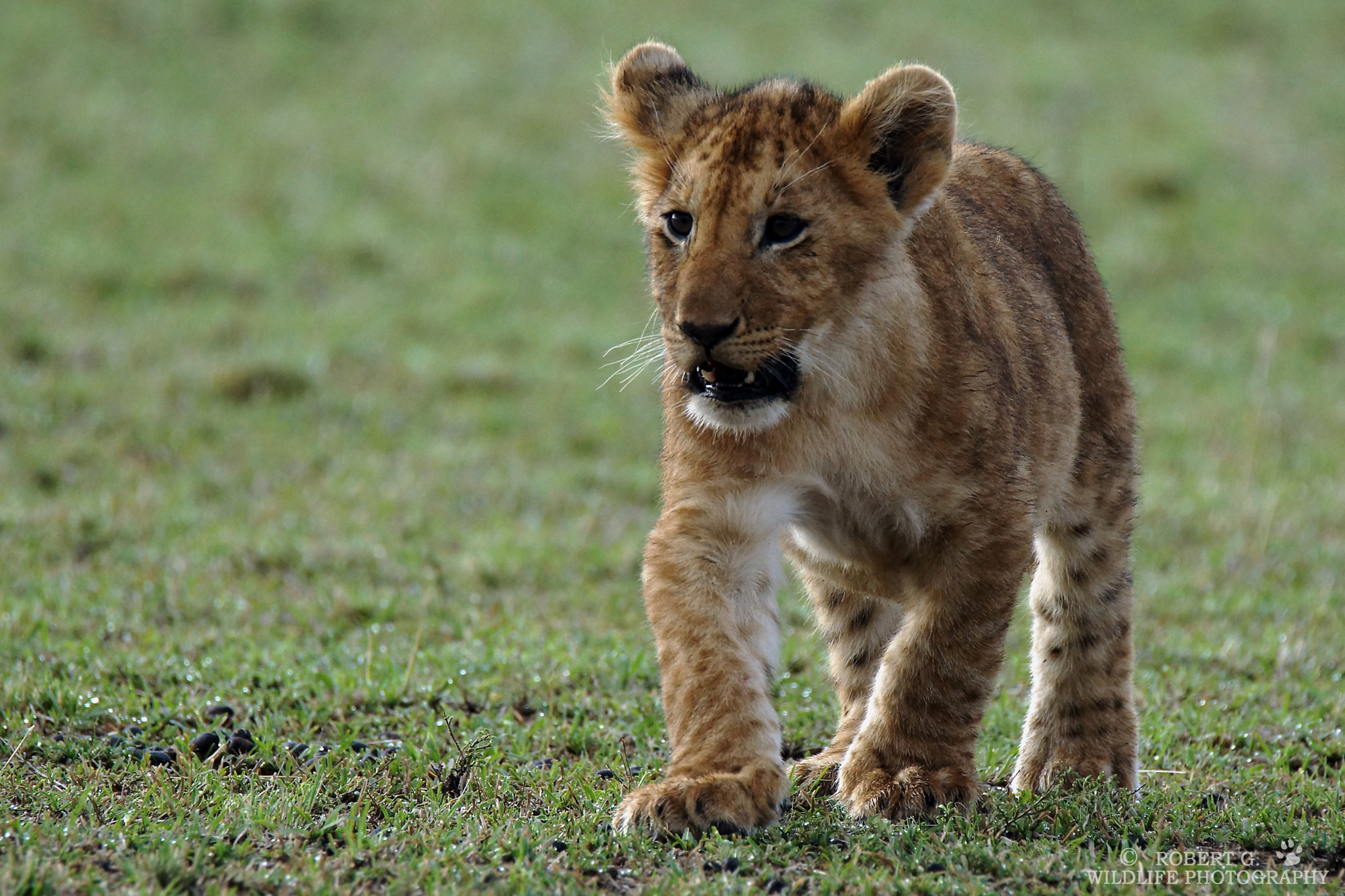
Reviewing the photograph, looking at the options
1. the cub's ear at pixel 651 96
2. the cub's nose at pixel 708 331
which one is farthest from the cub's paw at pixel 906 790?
the cub's ear at pixel 651 96

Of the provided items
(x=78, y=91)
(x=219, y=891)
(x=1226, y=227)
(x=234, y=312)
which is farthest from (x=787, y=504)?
(x=78, y=91)

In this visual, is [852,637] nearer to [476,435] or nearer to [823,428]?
[823,428]

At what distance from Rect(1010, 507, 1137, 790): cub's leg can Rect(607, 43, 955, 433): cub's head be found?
1353 mm

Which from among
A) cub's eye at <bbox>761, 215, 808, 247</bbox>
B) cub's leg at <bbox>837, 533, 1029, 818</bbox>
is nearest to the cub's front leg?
cub's leg at <bbox>837, 533, 1029, 818</bbox>

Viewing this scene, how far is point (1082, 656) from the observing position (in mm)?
4809

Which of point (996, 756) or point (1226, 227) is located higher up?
point (1226, 227)

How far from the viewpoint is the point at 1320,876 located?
3.74 m

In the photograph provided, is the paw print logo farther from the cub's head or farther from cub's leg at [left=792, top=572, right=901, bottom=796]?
the cub's head

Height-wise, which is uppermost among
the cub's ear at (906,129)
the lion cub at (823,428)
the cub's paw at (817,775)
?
the cub's ear at (906,129)

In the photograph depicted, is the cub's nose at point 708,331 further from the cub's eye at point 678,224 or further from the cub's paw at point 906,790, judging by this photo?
the cub's paw at point 906,790

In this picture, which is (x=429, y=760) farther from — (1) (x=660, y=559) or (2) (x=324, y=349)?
(2) (x=324, y=349)

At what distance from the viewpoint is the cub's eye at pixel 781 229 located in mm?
3896

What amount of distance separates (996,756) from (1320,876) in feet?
4.50

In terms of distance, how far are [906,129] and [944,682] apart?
1425mm
